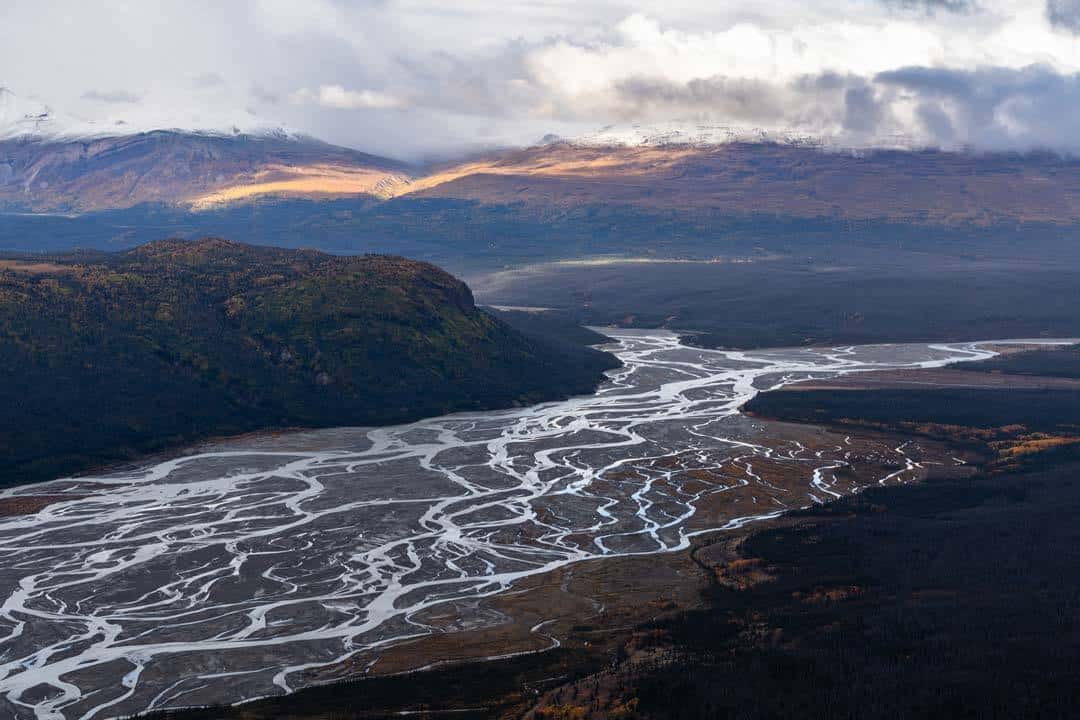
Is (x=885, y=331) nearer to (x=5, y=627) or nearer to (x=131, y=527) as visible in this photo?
(x=131, y=527)

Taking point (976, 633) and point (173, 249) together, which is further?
point (173, 249)

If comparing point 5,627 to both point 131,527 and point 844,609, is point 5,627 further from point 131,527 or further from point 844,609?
point 844,609

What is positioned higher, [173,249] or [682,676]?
[173,249]

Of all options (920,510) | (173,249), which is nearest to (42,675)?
(920,510)

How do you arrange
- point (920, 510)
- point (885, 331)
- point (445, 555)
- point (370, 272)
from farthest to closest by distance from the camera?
point (885, 331) < point (370, 272) < point (920, 510) < point (445, 555)

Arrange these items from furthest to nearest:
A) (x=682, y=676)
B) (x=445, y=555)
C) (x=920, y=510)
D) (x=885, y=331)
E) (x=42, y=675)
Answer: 1. (x=885, y=331)
2. (x=920, y=510)
3. (x=445, y=555)
4. (x=42, y=675)
5. (x=682, y=676)

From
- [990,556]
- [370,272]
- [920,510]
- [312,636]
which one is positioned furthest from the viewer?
[370,272]
